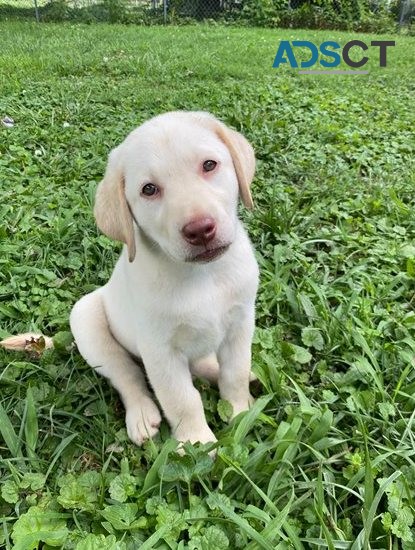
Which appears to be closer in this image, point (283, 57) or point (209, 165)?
point (209, 165)

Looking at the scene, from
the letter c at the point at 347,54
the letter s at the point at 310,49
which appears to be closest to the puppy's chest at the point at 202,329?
the letter s at the point at 310,49

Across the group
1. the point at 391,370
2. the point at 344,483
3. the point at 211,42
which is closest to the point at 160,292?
the point at 344,483

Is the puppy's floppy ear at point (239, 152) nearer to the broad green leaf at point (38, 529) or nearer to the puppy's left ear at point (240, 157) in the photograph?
the puppy's left ear at point (240, 157)

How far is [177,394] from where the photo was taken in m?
2.19

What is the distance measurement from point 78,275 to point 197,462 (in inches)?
65.6

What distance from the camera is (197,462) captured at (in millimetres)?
2119

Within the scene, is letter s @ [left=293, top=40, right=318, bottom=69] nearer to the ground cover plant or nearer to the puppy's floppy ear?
the ground cover plant

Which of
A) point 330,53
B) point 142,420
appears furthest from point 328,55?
point 142,420

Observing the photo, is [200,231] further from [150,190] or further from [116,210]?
[116,210]

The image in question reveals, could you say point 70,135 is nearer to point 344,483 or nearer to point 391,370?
point 391,370

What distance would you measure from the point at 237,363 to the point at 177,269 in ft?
1.93

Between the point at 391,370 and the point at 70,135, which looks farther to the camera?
the point at 70,135

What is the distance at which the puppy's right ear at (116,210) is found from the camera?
1978 millimetres

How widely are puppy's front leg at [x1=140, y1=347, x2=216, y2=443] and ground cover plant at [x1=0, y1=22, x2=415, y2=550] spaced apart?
10 cm
